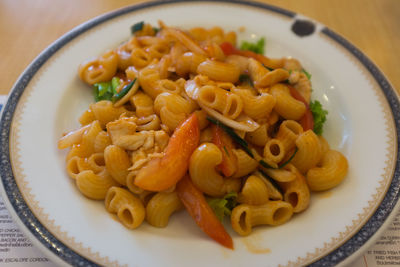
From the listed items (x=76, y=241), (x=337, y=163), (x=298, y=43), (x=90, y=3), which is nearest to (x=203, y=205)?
(x=76, y=241)

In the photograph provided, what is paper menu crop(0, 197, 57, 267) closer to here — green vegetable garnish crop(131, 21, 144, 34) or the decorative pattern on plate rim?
the decorative pattern on plate rim

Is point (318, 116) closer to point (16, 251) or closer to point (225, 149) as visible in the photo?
point (225, 149)

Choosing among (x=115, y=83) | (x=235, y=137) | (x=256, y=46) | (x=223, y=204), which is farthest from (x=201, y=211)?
(x=256, y=46)

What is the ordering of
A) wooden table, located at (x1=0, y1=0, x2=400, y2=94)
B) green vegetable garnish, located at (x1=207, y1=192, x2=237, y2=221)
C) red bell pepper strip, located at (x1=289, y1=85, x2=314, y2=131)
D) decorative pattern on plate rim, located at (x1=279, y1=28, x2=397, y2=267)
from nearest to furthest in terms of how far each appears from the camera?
decorative pattern on plate rim, located at (x1=279, y1=28, x2=397, y2=267), green vegetable garnish, located at (x1=207, y1=192, x2=237, y2=221), red bell pepper strip, located at (x1=289, y1=85, x2=314, y2=131), wooden table, located at (x1=0, y1=0, x2=400, y2=94)

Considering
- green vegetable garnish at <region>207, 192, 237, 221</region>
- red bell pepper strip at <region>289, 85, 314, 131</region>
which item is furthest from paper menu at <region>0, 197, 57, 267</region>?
red bell pepper strip at <region>289, 85, 314, 131</region>

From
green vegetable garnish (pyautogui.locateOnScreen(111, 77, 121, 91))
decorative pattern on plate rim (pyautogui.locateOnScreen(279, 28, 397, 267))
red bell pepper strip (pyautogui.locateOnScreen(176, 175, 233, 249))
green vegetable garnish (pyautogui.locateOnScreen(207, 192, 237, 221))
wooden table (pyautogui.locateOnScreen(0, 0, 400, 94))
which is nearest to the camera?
decorative pattern on plate rim (pyautogui.locateOnScreen(279, 28, 397, 267))

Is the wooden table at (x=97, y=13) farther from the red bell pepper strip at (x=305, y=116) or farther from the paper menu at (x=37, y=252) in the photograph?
the paper menu at (x=37, y=252)

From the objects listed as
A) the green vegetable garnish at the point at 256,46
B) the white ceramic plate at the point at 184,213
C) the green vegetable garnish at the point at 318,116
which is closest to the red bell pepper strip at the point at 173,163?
the white ceramic plate at the point at 184,213
